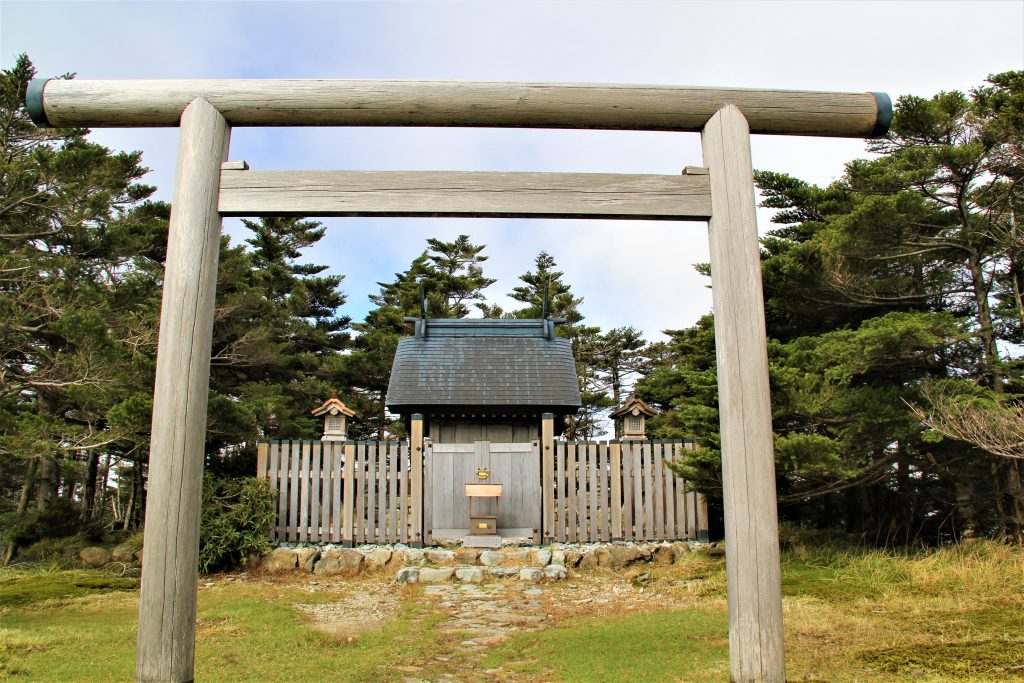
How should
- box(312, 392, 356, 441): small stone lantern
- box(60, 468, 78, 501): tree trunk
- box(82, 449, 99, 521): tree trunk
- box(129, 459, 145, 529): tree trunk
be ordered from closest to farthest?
box(312, 392, 356, 441): small stone lantern, box(82, 449, 99, 521): tree trunk, box(129, 459, 145, 529): tree trunk, box(60, 468, 78, 501): tree trunk

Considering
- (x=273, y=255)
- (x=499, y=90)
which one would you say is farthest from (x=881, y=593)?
(x=273, y=255)

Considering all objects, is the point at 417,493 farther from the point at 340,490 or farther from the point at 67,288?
the point at 67,288

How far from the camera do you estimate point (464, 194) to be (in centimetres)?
419

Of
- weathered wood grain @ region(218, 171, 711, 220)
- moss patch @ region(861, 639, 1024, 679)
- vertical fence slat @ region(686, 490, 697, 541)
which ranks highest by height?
weathered wood grain @ region(218, 171, 711, 220)

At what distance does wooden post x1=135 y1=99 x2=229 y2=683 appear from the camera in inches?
145

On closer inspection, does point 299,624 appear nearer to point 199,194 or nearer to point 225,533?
point 225,533

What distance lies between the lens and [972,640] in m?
5.61

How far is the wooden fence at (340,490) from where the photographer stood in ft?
38.1

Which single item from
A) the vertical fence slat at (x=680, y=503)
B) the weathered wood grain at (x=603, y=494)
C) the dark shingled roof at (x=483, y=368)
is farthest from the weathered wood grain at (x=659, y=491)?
the dark shingled roof at (x=483, y=368)

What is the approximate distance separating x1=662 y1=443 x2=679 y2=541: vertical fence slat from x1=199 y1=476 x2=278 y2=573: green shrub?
6132 millimetres

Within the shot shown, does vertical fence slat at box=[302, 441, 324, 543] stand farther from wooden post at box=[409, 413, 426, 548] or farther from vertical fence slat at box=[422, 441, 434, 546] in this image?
vertical fence slat at box=[422, 441, 434, 546]

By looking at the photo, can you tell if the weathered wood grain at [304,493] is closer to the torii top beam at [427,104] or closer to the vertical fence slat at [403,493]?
the vertical fence slat at [403,493]

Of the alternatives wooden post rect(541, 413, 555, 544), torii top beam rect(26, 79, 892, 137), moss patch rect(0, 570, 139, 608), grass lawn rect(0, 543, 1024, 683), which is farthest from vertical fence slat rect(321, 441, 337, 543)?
torii top beam rect(26, 79, 892, 137)

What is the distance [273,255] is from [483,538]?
15825 mm
